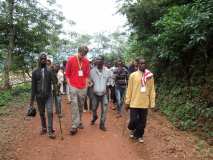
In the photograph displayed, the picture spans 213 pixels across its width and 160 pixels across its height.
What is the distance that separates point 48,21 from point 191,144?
15.8 m

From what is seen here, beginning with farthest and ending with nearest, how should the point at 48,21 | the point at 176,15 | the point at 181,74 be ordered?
the point at 48,21
the point at 181,74
the point at 176,15

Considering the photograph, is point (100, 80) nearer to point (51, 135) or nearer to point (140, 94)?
point (140, 94)

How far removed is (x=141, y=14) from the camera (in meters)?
18.3

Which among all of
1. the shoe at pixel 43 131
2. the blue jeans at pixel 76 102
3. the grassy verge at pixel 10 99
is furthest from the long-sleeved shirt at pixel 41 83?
the grassy verge at pixel 10 99

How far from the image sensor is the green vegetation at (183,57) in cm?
1195

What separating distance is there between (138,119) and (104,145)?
44.9 inches

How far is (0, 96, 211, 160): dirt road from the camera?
8.97 metres

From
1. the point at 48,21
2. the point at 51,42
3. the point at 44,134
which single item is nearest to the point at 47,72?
the point at 44,134

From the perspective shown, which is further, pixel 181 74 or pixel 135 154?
pixel 181 74

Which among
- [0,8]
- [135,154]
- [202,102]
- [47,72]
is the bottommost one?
[135,154]

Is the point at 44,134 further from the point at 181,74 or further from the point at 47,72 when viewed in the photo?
the point at 181,74

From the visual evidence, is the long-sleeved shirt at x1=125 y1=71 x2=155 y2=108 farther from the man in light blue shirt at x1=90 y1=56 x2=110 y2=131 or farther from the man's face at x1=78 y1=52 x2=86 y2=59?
the man's face at x1=78 y1=52 x2=86 y2=59

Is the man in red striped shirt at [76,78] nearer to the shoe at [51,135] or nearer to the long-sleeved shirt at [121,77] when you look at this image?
the shoe at [51,135]

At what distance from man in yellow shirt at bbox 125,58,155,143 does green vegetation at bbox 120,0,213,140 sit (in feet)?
6.85
